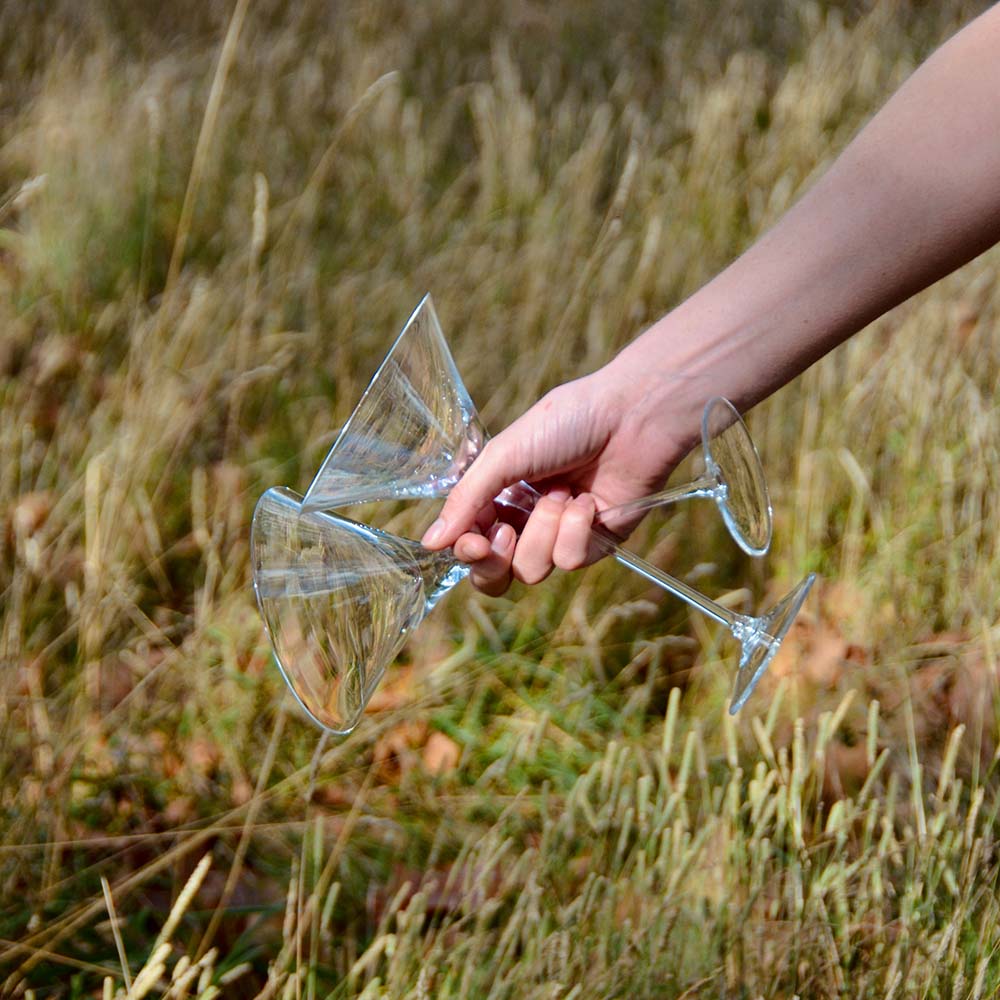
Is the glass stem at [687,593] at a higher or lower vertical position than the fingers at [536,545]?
lower

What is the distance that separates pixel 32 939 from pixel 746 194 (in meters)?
2.34

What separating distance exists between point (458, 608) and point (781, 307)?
3.18ft

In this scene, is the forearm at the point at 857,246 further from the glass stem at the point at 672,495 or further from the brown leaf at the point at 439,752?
the brown leaf at the point at 439,752

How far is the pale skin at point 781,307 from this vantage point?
132 centimetres

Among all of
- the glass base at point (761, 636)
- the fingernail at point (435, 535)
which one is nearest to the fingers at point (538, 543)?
the fingernail at point (435, 535)

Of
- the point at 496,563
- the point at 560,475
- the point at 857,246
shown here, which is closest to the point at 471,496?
the point at 496,563

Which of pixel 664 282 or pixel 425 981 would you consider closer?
pixel 425 981

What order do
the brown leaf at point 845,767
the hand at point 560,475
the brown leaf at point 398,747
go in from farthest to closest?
the brown leaf at point 398,747 → the brown leaf at point 845,767 → the hand at point 560,475

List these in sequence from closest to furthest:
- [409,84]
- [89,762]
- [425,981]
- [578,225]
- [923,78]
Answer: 1. [425,981]
2. [923,78]
3. [89,762]
4. [578,225]
5. [409,84]

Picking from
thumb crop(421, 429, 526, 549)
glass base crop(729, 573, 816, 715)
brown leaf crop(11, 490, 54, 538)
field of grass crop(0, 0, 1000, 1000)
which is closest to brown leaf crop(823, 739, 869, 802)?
field of grass crop(0, 0, 1000, 1000)

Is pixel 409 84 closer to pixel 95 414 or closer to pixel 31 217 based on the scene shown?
pixel 31 217

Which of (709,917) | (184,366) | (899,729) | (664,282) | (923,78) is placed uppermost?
(923,78)

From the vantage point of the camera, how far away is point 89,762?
1.84m

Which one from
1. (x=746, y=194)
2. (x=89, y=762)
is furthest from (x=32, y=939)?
(x=746, y=194)
